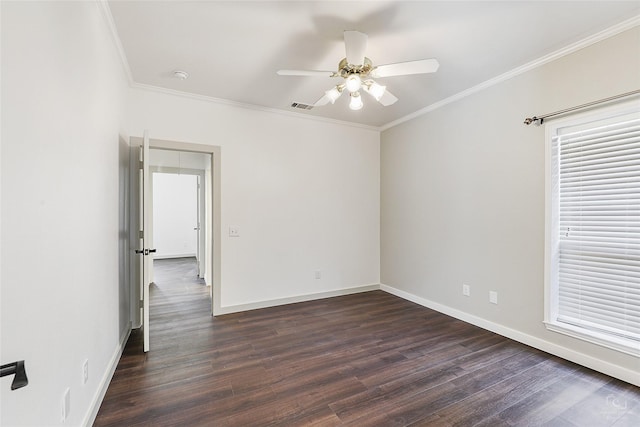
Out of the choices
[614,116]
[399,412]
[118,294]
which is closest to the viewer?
[399,412]

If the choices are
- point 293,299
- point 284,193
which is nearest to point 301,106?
point 284,193

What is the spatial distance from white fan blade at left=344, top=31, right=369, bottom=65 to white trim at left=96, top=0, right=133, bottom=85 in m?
1.65

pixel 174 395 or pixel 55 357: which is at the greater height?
pixel 55 357

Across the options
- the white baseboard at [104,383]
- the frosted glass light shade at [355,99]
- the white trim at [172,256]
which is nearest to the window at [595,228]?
the frosted glass light shade at [355,99]

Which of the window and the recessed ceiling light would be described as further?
the recessed ceiling light

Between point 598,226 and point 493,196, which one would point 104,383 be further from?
point 598,226

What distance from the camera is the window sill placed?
217 centimetres

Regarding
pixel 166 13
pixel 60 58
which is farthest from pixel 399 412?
pixel 166 13

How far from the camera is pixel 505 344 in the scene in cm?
283

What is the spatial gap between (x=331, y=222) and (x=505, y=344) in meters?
2.57

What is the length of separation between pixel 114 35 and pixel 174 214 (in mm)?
6600

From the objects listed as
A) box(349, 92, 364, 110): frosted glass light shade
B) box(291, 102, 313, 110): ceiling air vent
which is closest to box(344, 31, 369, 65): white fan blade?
box(349, 92, 364, 110): frosted glass light shade

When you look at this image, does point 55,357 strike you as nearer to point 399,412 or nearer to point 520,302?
point 399,412

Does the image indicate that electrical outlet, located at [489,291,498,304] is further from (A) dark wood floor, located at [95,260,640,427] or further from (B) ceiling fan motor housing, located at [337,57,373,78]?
(B) ceiling fan motor housing, located at [337,57,373,78]
